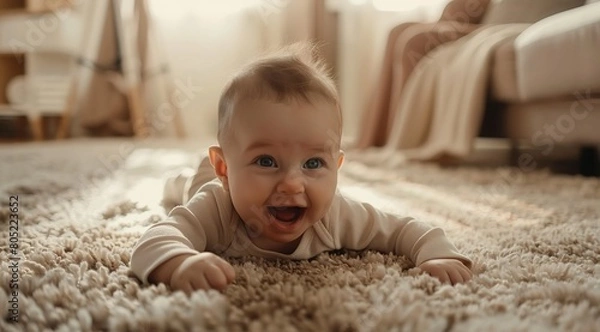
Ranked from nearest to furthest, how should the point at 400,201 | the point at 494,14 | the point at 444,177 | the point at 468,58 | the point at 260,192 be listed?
the point at 260,192 → the point at 400,201 → the point at 444,177 → the point at 468,58 → the point at 494,14

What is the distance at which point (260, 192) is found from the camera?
1.89 ft

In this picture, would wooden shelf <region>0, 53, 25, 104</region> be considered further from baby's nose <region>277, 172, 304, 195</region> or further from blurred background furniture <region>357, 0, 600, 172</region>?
baby's nose <region>277, 172, 304, 195</region>

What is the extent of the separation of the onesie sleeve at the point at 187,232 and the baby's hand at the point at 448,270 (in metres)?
0.23

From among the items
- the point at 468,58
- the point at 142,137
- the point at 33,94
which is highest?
the point at 468,58

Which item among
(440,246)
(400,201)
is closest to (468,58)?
(400,201)

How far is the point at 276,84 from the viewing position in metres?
0.59

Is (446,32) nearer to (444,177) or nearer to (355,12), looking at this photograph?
(444,177)

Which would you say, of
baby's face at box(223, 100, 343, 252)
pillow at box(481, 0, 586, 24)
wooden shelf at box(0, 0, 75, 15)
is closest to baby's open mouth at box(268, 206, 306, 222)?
baby's face at box(223, 100, 343, 252)

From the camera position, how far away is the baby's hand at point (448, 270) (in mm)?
554

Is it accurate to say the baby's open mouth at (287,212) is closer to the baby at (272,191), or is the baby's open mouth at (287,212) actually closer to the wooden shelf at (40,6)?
the baby at (272,191)

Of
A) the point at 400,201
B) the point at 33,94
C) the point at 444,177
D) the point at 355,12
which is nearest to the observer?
the point at 400,201

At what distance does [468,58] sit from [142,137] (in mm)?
1920

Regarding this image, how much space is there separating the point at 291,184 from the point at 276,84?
0.11 m

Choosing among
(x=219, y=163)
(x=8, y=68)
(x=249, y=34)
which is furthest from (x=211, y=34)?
(x=219, y=163)
